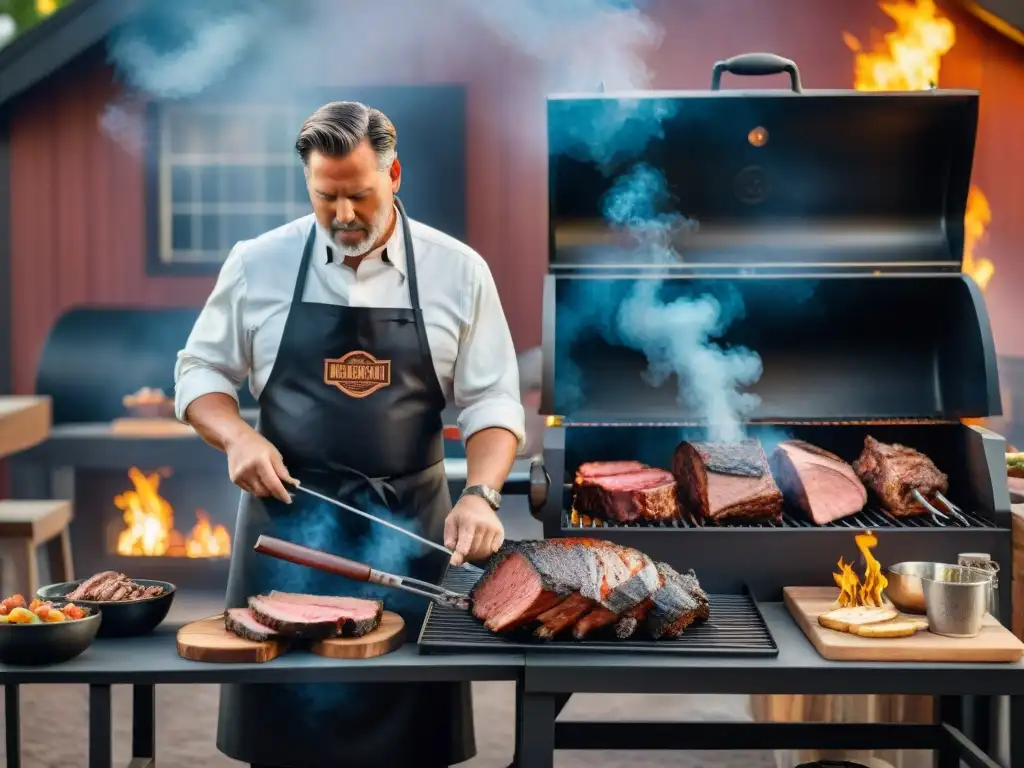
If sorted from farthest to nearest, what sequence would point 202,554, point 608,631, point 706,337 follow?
1. point 202,554
2. point 706,337
3. point 608,631

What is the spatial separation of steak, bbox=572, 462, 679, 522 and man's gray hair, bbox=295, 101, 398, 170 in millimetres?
1163

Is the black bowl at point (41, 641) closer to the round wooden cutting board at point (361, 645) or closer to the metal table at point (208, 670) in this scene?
the metal table at point (208, 670)

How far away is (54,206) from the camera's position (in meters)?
8.21

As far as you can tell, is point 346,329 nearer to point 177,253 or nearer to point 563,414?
point 563,414

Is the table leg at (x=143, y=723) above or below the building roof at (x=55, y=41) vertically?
below

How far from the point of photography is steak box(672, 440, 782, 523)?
3270 mm

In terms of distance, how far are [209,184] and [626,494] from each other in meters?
5.64

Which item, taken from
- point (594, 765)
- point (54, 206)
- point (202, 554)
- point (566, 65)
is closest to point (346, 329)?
point (594, 765)

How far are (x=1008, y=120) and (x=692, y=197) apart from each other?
4970mm

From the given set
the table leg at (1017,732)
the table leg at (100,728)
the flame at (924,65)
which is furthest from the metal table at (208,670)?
the flame at (924,65)

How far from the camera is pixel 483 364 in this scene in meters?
3.14

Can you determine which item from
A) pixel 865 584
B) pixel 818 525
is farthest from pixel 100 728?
pixel 818 525

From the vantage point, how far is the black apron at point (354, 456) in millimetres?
3027

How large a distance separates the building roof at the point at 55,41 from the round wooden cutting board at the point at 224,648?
6.44 meters
